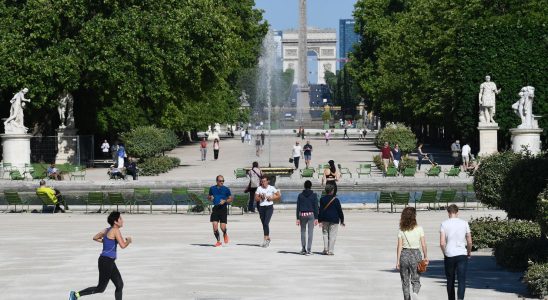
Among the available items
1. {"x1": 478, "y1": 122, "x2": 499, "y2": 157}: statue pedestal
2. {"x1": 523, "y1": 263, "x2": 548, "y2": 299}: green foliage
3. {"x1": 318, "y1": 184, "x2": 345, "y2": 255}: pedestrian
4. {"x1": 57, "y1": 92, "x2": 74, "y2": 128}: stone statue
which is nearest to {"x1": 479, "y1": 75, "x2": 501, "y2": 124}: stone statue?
{"x1": 478, "y1": 122, "x2": 499, "y2": 157}: statue pedestal

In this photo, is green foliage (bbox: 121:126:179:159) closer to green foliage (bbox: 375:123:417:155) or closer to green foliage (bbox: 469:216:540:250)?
green foliage (bbox: 375:123:417:155)

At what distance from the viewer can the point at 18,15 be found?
55.3 meters

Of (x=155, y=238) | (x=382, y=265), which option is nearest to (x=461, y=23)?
(x=155, y=238)

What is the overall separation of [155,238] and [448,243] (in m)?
12.5

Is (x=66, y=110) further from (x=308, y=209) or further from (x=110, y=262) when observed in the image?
(x=110, y=262)

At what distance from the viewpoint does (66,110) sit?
59.5m

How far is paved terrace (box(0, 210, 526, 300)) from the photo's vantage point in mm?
18953

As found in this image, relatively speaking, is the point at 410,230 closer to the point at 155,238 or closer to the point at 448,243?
the point at 448,243

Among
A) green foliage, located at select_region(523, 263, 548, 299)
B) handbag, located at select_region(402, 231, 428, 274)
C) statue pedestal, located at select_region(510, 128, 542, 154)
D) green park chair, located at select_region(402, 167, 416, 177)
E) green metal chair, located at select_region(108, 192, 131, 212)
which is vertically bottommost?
green foliage, located at select_region(523, 263, 548, 299)

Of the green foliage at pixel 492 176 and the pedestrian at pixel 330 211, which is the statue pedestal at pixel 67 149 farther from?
the pedestrian at pixel 330 211

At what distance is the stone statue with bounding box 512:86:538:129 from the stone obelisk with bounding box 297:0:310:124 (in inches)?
3295

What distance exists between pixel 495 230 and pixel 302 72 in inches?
5000

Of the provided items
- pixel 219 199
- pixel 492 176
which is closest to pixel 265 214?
pixel 219 199

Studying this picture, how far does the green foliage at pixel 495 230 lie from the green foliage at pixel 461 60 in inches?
1078
